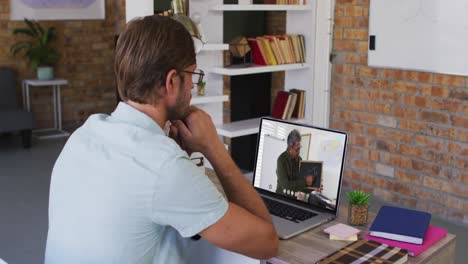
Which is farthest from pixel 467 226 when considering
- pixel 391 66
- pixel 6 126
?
pixel 6 126

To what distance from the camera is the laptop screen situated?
1987mm

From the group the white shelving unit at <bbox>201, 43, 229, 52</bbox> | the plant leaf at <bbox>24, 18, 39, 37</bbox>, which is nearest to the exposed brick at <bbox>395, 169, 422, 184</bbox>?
the white shelving unit at <bbox>201, 43, 229, 52</bbox>

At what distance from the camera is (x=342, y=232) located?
181 cm

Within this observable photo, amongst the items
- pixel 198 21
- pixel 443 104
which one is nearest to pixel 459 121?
pixel 443 104

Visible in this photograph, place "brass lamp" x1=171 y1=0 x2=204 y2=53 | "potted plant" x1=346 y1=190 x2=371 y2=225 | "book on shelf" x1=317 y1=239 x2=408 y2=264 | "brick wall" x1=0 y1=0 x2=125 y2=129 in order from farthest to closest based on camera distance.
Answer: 1. "brick wall" x1=0 y1=0 x2=125 y2=129
2. "brass lamp" x1=171 y1=0 x2=204 y2=53
3. "potted plant" x1=346 y1=190 x2=371 y2=225
4. "book on shelf" x1=317 y1=239 x2=408 y2=264

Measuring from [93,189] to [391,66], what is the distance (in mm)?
3375

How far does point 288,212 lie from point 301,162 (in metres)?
0.18

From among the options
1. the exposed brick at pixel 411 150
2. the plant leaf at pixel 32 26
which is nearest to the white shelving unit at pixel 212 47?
the exposed brick at pixel 411 150

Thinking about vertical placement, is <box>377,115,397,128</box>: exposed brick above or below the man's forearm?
below

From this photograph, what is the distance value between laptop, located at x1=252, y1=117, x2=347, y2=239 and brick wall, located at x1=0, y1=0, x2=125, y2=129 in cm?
550

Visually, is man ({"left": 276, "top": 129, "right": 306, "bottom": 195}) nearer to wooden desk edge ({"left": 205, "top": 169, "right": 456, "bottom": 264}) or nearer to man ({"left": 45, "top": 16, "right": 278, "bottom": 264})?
wooden desk edge ({"left": 205, "top": 169, "right": 456, "bottom": 264})

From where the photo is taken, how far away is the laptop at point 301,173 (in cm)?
197

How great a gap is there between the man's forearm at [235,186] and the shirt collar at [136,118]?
20cm

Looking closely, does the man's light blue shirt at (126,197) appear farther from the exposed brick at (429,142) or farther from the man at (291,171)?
the exposed brick at (429,142)
